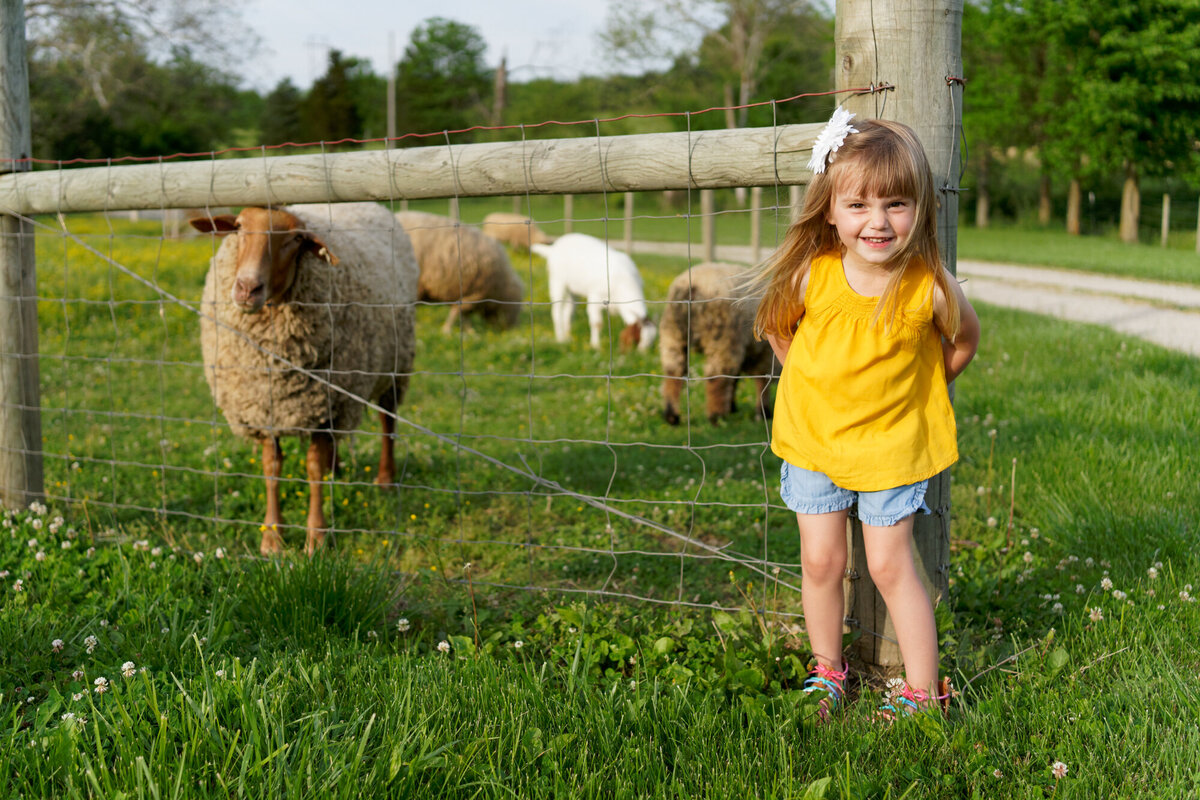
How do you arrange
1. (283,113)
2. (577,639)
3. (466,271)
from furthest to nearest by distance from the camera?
(283,113)
(466,271)
(577,639)

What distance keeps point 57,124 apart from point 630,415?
3381 cm

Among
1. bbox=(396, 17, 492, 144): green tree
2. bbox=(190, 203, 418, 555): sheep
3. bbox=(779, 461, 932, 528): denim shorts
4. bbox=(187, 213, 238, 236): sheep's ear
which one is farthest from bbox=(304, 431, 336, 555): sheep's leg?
bbox=(396, 17, 492, 144): green tree

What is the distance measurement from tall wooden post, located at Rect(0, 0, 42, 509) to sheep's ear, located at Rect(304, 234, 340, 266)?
1.34 m

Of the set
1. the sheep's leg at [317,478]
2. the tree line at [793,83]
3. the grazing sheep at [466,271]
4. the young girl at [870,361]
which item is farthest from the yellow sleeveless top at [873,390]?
the tree line at [793,83]

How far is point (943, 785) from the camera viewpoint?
2.12m

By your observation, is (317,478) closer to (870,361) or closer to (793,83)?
(870,361)

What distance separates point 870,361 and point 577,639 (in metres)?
1.31

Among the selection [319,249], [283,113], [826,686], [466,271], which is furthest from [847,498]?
[283,113]

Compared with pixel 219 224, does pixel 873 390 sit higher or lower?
lower

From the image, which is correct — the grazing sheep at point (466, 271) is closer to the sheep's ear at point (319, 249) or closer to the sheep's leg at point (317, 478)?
the sheep's leg at point (317, 478)

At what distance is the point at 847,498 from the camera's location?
2.52 m

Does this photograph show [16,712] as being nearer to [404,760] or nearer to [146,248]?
[404,760]

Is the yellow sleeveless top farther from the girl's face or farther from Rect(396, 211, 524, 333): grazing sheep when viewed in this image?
Rect(396, 211, 524, 333): grazing sheep

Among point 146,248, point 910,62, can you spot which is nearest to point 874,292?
point 910,62
